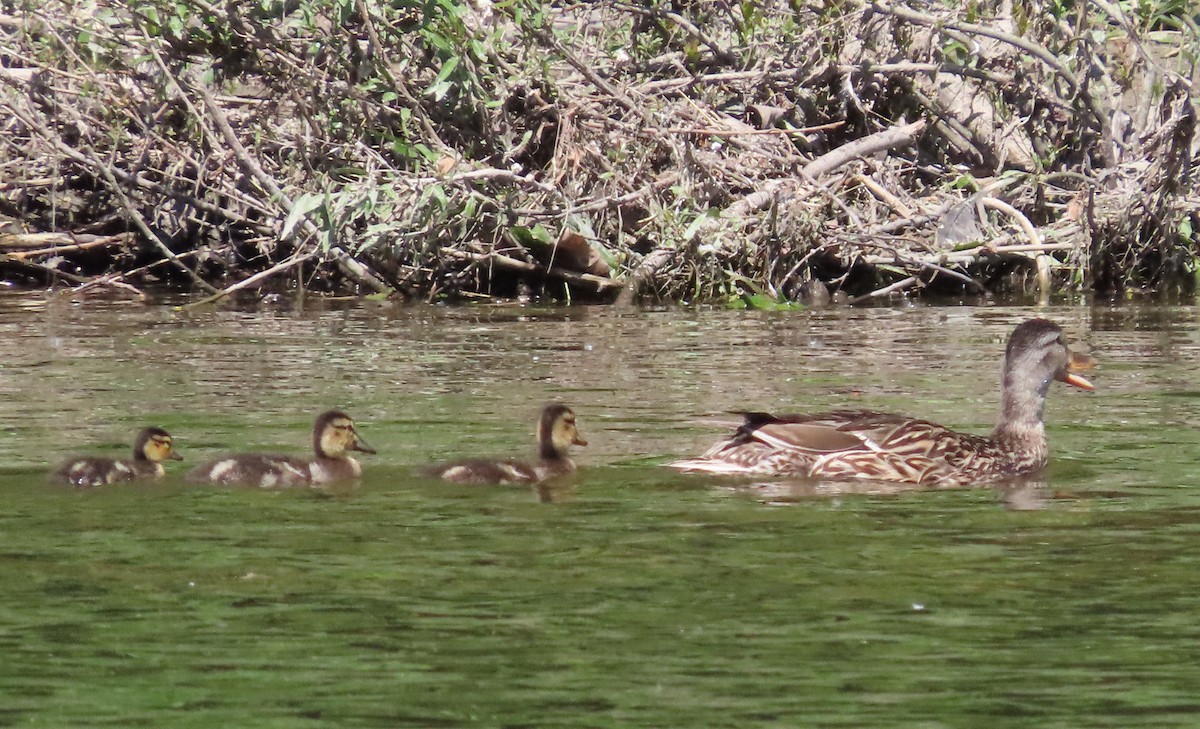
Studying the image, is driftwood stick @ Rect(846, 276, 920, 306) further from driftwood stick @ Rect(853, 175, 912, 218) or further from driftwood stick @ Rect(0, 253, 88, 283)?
driftwood stick @ Rect(0, 253, 88, 283)

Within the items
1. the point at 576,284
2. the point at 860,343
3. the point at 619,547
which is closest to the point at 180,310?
the point at 576,284

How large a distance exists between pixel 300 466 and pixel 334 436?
27 centimetres

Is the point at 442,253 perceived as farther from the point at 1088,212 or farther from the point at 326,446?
the point at 326,446

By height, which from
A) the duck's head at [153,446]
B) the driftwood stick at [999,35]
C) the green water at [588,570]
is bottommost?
the green water at [588,570]

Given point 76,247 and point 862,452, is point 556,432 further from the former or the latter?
point 76,247

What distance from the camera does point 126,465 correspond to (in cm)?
718

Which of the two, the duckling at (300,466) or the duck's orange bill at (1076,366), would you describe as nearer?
the duckling at (300,466)

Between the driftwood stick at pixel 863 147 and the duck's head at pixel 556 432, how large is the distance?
6986mm

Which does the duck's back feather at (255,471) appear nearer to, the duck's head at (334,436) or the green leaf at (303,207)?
the duck's head at (334,436)

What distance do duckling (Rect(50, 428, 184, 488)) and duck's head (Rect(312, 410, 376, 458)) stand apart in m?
0.52

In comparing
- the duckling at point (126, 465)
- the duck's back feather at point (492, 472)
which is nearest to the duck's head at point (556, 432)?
the duck's back feather at point (492, 472)

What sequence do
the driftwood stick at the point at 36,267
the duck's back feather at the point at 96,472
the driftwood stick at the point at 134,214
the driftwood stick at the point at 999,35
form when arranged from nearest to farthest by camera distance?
1. the duck's back feather at the point at 96,472
2. the driftwood stick at the point at 999,35
3. the driftwood stick at the point at 134,214
4. the driftwood stick at the point at 36,267

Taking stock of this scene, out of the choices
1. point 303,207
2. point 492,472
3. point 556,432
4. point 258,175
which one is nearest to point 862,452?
point 556,432

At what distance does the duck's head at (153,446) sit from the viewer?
7398 mm
